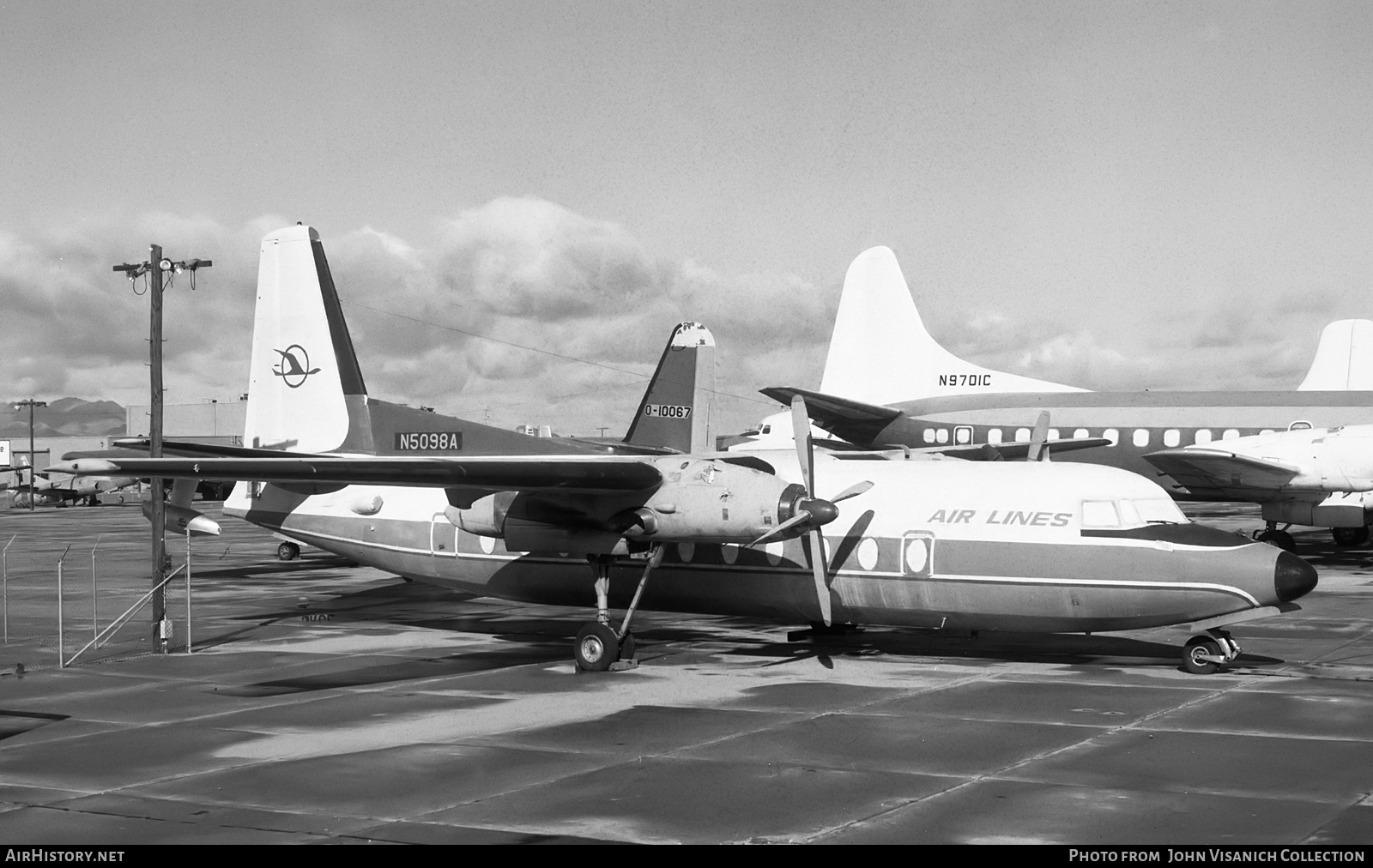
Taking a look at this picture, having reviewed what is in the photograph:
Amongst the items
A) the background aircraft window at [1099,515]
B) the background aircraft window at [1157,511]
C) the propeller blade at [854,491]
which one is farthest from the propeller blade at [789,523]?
the background aircraft window at [1157,511]

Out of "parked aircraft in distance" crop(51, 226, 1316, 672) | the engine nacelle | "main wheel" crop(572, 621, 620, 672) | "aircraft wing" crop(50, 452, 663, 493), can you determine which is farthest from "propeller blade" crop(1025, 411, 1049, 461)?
the engine nacelle

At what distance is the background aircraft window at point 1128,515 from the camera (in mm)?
17203

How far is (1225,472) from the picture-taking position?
115ft

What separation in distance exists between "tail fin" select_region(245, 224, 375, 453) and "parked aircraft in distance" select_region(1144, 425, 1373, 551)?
→ 23.0 meters

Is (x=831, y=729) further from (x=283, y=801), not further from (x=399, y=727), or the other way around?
(x=283, y=801)

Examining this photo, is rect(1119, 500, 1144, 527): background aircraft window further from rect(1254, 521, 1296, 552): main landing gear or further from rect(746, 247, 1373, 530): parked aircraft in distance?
rect(1254, 521, 1296, 552): main landing gear

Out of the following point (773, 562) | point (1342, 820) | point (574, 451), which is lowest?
point (1342, 820)

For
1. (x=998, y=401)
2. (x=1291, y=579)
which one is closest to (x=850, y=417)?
(x=998, y=401)

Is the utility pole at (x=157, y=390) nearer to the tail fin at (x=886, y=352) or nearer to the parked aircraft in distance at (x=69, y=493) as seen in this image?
the tail fin at (x=886, y=352)

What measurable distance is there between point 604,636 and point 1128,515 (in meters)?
7.51

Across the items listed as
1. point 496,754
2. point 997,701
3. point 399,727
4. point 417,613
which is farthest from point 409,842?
point 417,613

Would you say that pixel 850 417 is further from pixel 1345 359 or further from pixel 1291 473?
pixel 1345 359
